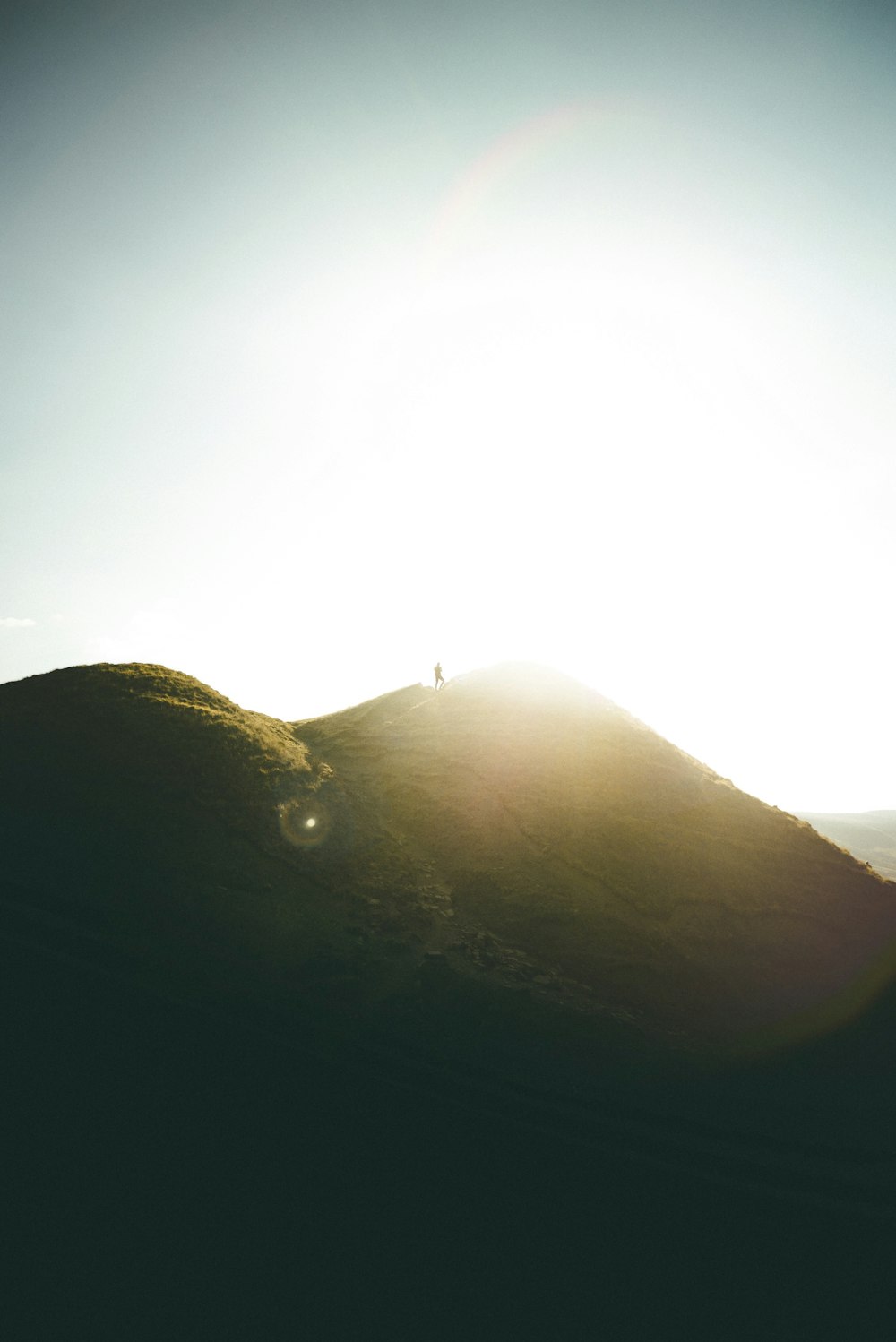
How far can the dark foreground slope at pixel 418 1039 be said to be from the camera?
9.25m

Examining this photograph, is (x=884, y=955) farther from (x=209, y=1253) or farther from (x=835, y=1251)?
(x=209, y=1253)

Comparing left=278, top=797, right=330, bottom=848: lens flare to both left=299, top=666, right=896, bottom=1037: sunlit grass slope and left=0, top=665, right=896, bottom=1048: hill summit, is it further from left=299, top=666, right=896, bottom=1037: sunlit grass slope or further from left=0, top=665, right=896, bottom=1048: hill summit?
left=299, top=666, right=896, bottom=1037: sunlit grass slope

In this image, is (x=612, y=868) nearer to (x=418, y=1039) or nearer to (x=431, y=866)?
(x=431, y=866)

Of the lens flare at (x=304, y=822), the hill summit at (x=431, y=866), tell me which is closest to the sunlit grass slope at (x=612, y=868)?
the hill summit at (x=431, y=866)

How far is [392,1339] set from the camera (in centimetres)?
823

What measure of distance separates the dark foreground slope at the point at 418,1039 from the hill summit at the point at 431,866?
0.55 feet

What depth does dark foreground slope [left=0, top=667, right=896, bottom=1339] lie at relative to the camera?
364 inches

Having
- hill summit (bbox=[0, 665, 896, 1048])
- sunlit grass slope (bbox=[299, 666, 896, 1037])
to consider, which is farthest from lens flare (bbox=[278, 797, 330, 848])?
sunlit grass slope (bbox=[299, 666, 896, 1037])

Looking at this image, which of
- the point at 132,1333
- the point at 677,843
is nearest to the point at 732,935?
the point at 677,843

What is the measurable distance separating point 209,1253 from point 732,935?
2205cm

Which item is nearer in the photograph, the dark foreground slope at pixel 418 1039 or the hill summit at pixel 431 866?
the dark foreground slope at pixel 418 1039

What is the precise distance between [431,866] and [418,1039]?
1046 cm

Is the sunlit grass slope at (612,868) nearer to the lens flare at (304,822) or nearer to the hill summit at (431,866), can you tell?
the hill summit at (431,866)

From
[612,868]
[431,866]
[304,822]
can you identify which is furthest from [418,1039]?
[612,868]
